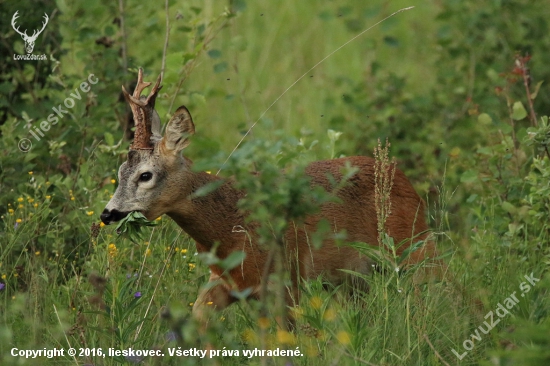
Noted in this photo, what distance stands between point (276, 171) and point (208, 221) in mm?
1874

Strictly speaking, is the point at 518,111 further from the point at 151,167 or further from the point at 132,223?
the point at 132,223

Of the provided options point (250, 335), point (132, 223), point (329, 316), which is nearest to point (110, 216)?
point (132, 223)

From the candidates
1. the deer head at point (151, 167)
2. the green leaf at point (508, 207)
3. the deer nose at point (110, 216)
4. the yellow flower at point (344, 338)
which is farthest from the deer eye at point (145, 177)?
the green leaf at point (508, 207)

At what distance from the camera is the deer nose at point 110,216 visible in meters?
5.47

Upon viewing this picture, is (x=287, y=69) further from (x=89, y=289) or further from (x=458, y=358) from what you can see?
(x=458, y=358)

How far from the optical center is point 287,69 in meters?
11.5

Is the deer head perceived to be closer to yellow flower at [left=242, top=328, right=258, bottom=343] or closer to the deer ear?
the deer ear

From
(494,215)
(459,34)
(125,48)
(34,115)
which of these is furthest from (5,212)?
(459,34)

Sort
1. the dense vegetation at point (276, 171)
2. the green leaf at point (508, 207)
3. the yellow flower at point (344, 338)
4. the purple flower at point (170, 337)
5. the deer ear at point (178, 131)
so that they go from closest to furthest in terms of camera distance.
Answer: the yellow flower at point (344, 338) → the dense vegetation at point (276, 171) → the purple flower at point (170, 337) → the deer ear at point (178, 131) → the green leaf at point (508, 207)

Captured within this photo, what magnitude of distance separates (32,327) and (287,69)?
7.03 meters

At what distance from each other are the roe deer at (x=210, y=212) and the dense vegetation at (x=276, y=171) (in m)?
0.17

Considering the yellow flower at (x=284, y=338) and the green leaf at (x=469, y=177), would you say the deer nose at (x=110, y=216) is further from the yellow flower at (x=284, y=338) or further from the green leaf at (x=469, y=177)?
the green leaf at (x=469, y=177)

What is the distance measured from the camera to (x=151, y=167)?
5.77 m

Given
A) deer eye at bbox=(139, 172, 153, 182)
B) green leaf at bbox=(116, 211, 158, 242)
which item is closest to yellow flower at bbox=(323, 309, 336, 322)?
green leaf at bbox=(116, 211, 158, 242)
